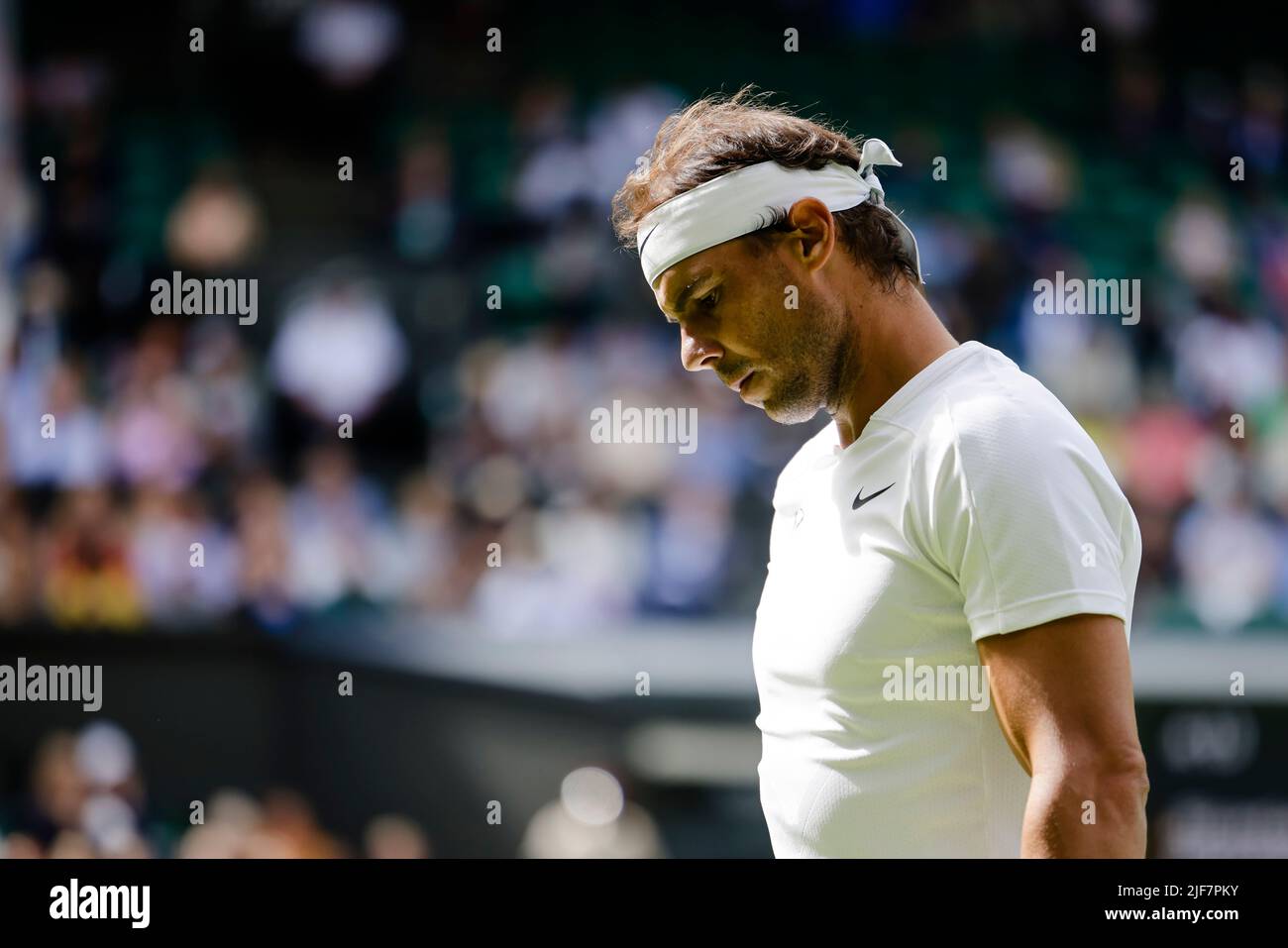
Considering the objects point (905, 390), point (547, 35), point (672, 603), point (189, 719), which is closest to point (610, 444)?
point (672, 603)

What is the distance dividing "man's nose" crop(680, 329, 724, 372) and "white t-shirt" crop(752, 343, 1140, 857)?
0.24m

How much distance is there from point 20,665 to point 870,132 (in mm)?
4515

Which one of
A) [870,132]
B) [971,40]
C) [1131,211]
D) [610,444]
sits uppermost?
[971,40]

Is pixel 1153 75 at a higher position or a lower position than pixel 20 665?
higher

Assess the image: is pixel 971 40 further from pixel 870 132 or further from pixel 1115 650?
pixel 1115 650

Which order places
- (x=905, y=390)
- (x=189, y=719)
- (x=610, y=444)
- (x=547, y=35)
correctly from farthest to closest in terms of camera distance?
(x=547, y=35), (x=610, y=444), (x=189, y=719), (x=905, y=390)

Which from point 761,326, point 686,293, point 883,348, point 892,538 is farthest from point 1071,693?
point 686,293

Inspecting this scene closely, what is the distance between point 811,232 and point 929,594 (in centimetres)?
52

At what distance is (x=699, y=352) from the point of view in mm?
1754

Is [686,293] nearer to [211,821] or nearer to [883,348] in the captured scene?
[883,348]

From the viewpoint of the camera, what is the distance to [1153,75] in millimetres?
6160

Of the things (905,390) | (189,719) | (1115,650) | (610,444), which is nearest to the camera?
(1115,650)

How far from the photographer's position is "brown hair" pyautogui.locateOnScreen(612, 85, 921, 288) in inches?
67.8

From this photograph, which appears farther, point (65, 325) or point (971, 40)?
point (971, 40)
